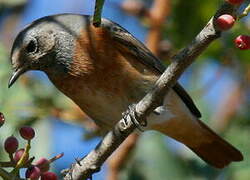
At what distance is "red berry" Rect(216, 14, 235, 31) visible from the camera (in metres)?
2.43

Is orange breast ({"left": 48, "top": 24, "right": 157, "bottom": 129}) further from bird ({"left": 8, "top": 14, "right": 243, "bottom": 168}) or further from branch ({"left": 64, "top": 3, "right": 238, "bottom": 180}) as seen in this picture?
branch ({"left": 64, "top": 3, "right": 238, "bottom": 180})

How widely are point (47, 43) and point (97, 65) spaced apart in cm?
53

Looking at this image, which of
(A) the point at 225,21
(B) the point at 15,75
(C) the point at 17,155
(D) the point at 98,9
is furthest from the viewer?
(B) the point at 15,75

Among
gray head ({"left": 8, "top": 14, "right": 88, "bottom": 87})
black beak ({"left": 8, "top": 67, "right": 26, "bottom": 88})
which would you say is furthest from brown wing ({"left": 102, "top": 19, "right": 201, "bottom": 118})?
black beak ({"left": 8, "top": 67, "right": 26, "bottom": 88})

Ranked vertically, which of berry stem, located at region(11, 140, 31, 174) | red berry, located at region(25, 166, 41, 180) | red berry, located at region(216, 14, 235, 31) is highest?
red berry, located at region(216, 14, 235, 31)

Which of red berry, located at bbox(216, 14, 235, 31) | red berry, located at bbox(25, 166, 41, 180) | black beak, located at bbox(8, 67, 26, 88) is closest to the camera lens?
red berry, located at bbox(216, 14, 235, 31)

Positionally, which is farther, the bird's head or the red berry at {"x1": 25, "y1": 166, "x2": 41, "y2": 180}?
the bird's head

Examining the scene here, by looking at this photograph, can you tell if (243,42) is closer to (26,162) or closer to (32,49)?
(26,162)

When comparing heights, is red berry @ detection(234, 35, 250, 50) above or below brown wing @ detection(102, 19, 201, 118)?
above

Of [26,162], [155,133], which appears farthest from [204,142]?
[26,162]

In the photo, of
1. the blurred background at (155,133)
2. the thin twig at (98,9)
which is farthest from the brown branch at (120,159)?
the thin twig at (98,9)

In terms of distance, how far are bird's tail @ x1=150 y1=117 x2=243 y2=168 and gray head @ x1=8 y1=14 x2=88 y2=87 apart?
3.00ft

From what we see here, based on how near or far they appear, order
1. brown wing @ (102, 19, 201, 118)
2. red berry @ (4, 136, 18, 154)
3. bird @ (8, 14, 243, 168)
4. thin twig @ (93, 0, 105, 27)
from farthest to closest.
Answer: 1. brown wing @ (102, 19, 201, 118)
2. bird @ (8, 14, 243, 168)
3. red berry @ (4, 136, 18, 154)
4. thin twig @ (93, 0, 105, 27)

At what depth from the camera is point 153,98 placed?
305 cm
